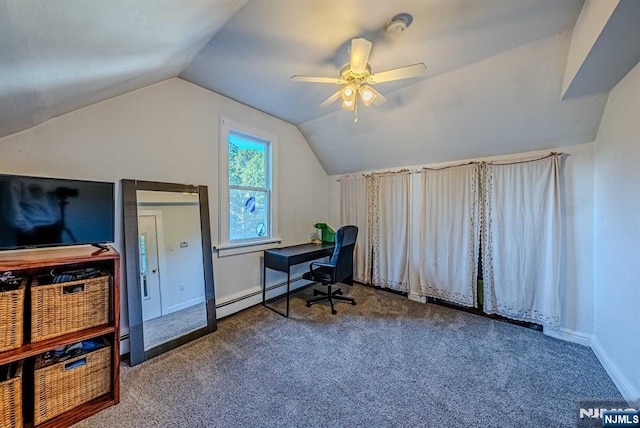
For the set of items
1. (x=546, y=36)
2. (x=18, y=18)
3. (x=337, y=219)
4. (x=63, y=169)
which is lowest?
(x=337, y=219)

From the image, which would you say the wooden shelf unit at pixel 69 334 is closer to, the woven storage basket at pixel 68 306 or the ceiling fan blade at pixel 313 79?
the woven storage basket at pixel 68 306

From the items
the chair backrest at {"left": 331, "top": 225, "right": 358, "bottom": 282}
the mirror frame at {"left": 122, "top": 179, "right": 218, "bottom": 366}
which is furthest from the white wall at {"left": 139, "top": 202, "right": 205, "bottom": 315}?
the chair backrest at {"left": 331, "top": 225, "right": 358, "bottom": 282}

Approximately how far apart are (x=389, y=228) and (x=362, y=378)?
2.35 m

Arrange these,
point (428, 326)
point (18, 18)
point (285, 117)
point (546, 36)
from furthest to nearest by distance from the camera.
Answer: point (285, 117) → point (428, 326) → point (546, 36) → point (18, 18)

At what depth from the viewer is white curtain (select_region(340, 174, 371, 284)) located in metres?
4.16

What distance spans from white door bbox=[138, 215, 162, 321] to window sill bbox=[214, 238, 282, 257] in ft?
2.20

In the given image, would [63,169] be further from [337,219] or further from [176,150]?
[337,219]

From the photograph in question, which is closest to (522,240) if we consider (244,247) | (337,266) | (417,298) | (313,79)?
(417,298)

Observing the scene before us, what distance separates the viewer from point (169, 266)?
2.44 m

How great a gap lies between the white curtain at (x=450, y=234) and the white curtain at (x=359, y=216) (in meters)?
0.92

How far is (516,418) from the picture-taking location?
1.58 meters

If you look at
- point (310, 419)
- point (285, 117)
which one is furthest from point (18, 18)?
point (285, 117)

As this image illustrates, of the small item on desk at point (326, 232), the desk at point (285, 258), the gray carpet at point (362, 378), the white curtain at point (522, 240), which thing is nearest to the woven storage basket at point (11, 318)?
the gray carpet at point (362, 378)

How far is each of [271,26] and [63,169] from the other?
1940mm
